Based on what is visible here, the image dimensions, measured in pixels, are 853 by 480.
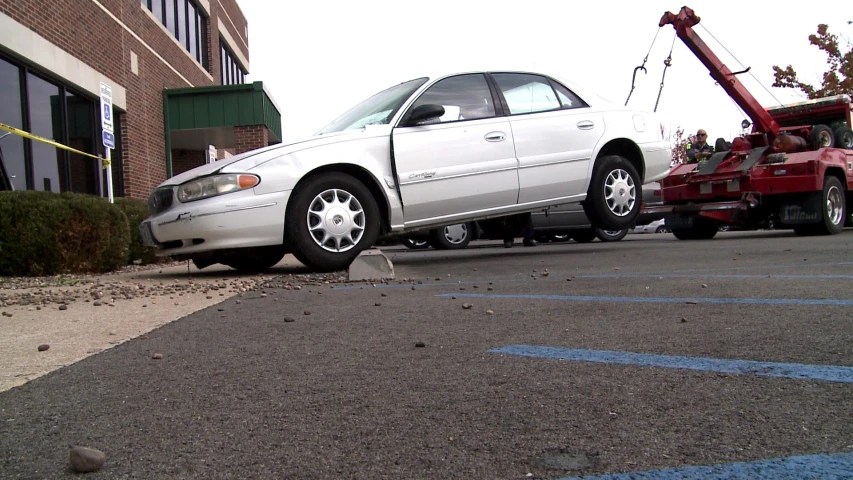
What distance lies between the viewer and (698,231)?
11.5 m

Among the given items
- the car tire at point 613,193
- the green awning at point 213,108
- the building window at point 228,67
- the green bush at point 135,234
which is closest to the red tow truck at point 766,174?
the car tire at point 613,193

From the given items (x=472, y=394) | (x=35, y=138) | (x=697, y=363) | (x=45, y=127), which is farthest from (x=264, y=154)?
(x=45, y=127)

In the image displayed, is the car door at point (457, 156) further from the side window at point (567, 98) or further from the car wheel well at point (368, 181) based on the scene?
the side window at point (567, 98)

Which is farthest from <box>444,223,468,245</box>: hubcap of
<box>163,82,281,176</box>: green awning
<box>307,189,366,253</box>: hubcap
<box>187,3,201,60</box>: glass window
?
<box>187,3,201,60</box>: glass window

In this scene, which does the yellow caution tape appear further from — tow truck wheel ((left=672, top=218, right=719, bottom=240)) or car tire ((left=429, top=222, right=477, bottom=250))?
tow truck wheel ((left=672, top=218, right=719, bottom=240))

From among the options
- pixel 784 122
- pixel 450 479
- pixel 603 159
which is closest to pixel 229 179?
pixel 603 159

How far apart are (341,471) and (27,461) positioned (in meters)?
0.87

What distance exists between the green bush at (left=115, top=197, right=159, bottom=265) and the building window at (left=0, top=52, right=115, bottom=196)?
140 centimetres

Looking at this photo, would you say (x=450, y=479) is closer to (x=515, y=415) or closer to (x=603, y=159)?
(x=515, y=415)

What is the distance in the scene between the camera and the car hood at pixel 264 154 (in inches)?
230

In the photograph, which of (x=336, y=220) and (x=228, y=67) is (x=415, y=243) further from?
(x=228, y=67)

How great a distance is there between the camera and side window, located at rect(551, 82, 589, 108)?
7.43 metres

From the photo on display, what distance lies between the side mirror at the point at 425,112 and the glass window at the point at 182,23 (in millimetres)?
12354

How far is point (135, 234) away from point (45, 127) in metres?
2.63
